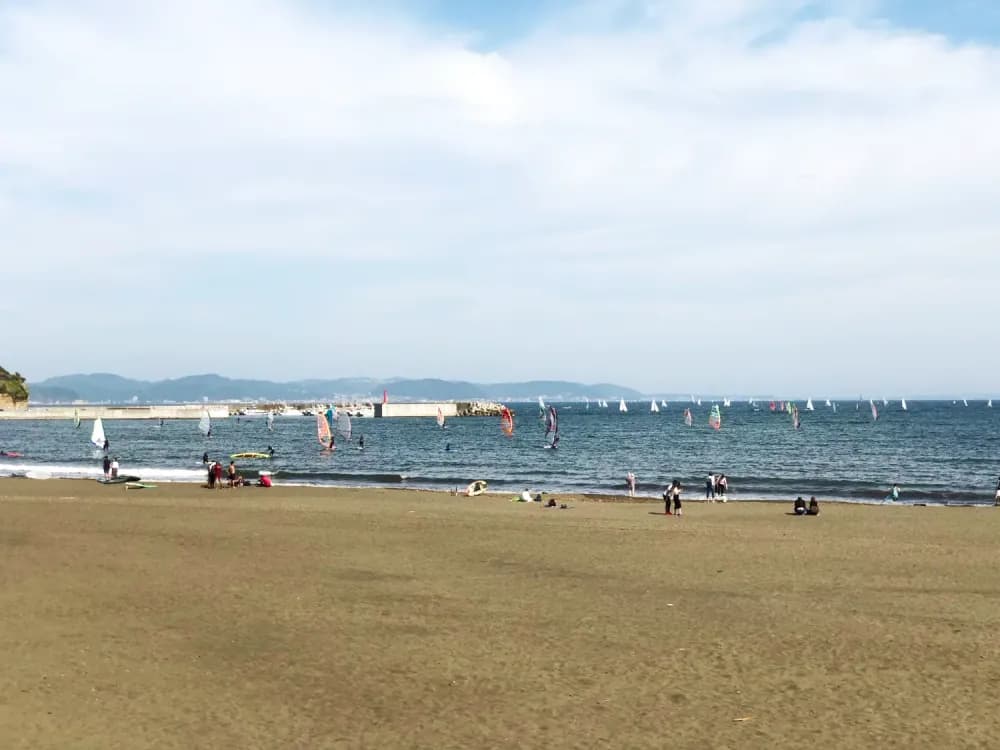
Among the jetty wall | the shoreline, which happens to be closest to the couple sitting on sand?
the shoreline

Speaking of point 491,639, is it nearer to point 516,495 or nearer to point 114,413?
point 516,495

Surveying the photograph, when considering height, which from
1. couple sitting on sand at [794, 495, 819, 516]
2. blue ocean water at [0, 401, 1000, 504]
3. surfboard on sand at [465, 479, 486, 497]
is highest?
couple sitting on sand at [794, 495, 819, 516]

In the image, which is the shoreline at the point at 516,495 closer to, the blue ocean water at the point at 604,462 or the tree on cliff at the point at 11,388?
the blue ocean water at the point at 604,462

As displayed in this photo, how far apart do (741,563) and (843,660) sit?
8322 millimetres

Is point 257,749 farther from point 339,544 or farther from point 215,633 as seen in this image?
point 339,544

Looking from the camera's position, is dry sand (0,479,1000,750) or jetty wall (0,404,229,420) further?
jetty wall (0,404,229,420)

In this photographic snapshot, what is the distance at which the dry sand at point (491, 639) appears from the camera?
988 centimetres

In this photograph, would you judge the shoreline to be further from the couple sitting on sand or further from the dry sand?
the dry sand

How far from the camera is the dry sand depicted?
9875 mm

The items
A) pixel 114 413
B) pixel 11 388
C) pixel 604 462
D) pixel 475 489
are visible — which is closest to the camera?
pixel 475 489

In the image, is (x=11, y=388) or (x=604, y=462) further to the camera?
(x=11, y=388)

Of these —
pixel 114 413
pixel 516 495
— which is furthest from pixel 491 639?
pixel 114 413

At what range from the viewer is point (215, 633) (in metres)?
13.8

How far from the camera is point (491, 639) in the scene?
44.3ft
